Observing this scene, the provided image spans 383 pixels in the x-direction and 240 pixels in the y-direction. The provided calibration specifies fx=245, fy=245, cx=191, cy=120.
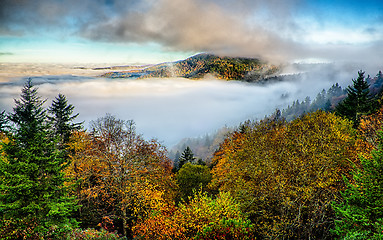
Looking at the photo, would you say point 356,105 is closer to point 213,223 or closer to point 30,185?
point 213,223

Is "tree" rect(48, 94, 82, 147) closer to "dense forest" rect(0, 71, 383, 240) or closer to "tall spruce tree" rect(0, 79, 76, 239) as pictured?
"dense forest" rect(0, 71, 383, 240)

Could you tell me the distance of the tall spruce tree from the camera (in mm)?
16594

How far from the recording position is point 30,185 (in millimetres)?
16875

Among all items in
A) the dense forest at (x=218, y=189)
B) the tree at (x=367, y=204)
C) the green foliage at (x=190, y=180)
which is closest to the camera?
the tree at (x=367, y=204)

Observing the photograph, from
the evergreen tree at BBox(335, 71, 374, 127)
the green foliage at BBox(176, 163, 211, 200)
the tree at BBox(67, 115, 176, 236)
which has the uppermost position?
the evergreen tree at BBox(335, 71, 374, 127)

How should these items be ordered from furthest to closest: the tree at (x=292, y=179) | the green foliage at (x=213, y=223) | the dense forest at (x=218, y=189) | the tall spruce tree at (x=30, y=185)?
the tree at (x=292, y=179) → the tall spruce tree at (x=30, y=185) → the dense forest at (x=218, y=189) → the green foliage at (x=213, y=223)

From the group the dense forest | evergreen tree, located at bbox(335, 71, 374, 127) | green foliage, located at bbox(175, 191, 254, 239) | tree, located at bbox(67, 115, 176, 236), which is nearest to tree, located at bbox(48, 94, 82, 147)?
the dense forest

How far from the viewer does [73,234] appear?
18.7 metres

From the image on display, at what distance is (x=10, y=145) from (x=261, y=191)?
62.5ft

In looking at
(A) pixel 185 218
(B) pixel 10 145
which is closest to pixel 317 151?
(A) pixel 185 218

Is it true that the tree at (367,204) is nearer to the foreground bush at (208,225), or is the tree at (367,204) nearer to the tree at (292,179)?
the tree at (292,179)

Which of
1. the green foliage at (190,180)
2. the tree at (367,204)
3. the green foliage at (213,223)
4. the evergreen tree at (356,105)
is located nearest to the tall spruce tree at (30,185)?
the green foliage at (213,223)

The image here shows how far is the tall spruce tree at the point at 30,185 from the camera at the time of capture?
653 inches

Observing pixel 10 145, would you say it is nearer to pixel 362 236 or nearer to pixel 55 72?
pixel 362 236
